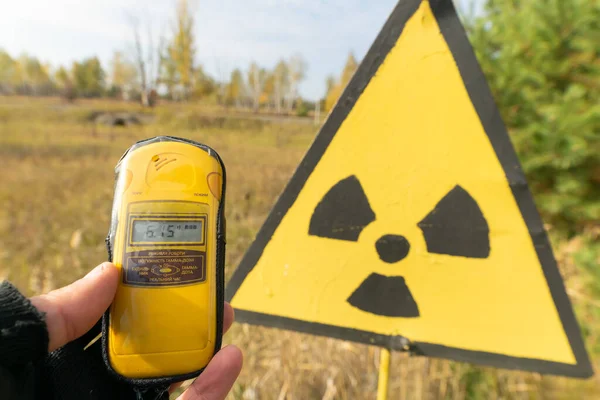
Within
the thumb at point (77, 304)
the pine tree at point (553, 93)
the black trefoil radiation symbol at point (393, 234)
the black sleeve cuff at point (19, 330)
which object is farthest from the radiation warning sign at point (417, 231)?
the pine tree at point (553, 93)

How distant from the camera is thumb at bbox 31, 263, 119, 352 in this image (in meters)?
0.78

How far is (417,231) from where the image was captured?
1.04 metres

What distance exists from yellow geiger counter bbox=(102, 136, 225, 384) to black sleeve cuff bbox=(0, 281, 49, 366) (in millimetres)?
148

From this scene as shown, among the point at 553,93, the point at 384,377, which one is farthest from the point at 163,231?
the point at 553,93

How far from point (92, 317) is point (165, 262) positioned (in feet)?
0.65

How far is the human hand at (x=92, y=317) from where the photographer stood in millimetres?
783

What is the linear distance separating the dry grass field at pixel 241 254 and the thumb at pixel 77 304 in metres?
0.96

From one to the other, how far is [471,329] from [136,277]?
912 millimetres

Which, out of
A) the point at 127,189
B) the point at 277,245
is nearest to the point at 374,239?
the point at 277,245

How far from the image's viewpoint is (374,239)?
107 centimetres

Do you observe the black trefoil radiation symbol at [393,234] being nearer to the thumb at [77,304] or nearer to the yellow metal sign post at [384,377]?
the yellow metal sign post at [384,377]

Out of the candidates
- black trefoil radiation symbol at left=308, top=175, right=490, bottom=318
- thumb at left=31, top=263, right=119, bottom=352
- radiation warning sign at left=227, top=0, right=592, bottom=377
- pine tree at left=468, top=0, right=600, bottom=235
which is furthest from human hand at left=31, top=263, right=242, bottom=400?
pine tree at left=468, top=0, right=600, bottom=235

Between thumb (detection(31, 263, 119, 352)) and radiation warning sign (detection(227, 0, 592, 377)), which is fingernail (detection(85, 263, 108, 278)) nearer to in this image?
thumb (detection(31, 263, 119, 352))

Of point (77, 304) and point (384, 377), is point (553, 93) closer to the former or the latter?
point (384, 377)
